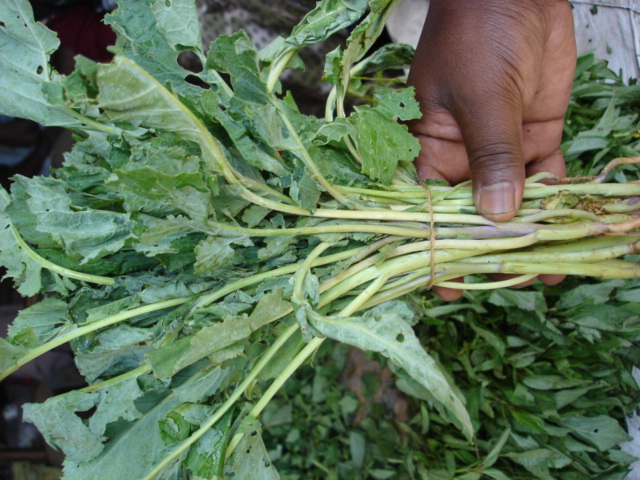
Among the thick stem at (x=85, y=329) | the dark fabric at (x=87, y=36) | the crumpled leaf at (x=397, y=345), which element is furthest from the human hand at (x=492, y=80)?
the dark fabric at (x=87, y=36)

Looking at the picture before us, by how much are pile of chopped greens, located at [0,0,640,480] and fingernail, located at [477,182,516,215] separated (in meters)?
0.05

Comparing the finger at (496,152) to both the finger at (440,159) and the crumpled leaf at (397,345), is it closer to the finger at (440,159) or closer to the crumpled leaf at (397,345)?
the finger at (440,159)

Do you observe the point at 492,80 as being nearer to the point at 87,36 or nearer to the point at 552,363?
the point at 552,363

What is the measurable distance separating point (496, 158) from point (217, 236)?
85 cm

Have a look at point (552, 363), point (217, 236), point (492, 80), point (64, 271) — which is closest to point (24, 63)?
point (64, 271)

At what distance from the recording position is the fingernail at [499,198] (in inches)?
50.2

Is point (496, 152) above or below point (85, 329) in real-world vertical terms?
above

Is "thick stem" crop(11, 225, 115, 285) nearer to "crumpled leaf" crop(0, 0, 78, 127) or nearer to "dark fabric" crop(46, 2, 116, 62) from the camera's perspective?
"crumpled leaf" crop(0, 0, 78, 127)

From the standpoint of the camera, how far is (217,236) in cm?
107

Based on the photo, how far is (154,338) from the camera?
45.3 inches

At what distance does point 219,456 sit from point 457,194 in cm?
101

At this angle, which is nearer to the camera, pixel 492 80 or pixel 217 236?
pixel 217 236

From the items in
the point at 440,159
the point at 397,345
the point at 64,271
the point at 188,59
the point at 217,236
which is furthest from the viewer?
the point at 188,59

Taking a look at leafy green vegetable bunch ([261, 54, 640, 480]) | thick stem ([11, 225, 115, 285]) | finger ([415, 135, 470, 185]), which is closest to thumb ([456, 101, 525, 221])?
finger ([415, 135, 470, 185])
